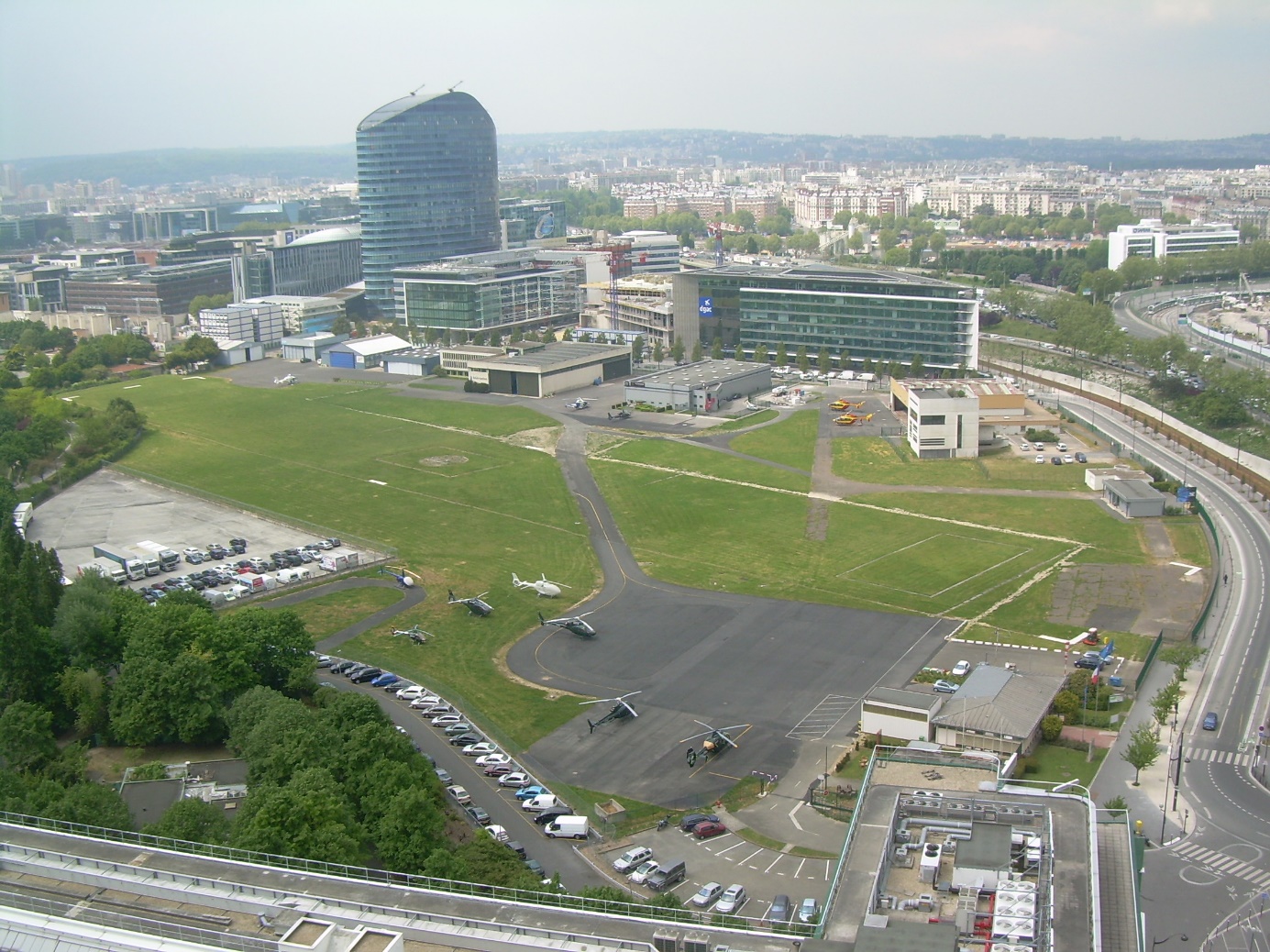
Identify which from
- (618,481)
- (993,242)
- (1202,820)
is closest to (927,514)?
(618,481)

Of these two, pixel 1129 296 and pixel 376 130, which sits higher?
pixel 376 130

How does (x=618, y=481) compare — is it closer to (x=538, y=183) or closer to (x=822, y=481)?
(x=822, y=481)

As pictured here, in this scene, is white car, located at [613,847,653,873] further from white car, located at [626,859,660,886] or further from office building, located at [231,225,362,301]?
office building, located at [231,225,362,301]

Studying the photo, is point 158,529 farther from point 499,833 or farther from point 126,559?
point 499,833

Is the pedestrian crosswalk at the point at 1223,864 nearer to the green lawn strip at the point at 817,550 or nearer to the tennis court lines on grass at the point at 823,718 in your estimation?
the tennis court lines on grass at the point at 823,718

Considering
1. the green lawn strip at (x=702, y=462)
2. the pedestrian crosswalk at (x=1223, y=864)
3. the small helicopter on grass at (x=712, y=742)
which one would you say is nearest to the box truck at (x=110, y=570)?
the green lawn strip at (x=702, y=462)

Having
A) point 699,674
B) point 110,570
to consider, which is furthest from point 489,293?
point 699,674

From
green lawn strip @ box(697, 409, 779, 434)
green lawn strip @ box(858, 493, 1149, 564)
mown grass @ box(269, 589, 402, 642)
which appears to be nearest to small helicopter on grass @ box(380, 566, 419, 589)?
mown grass @ box(269, 589, 402, 642)
